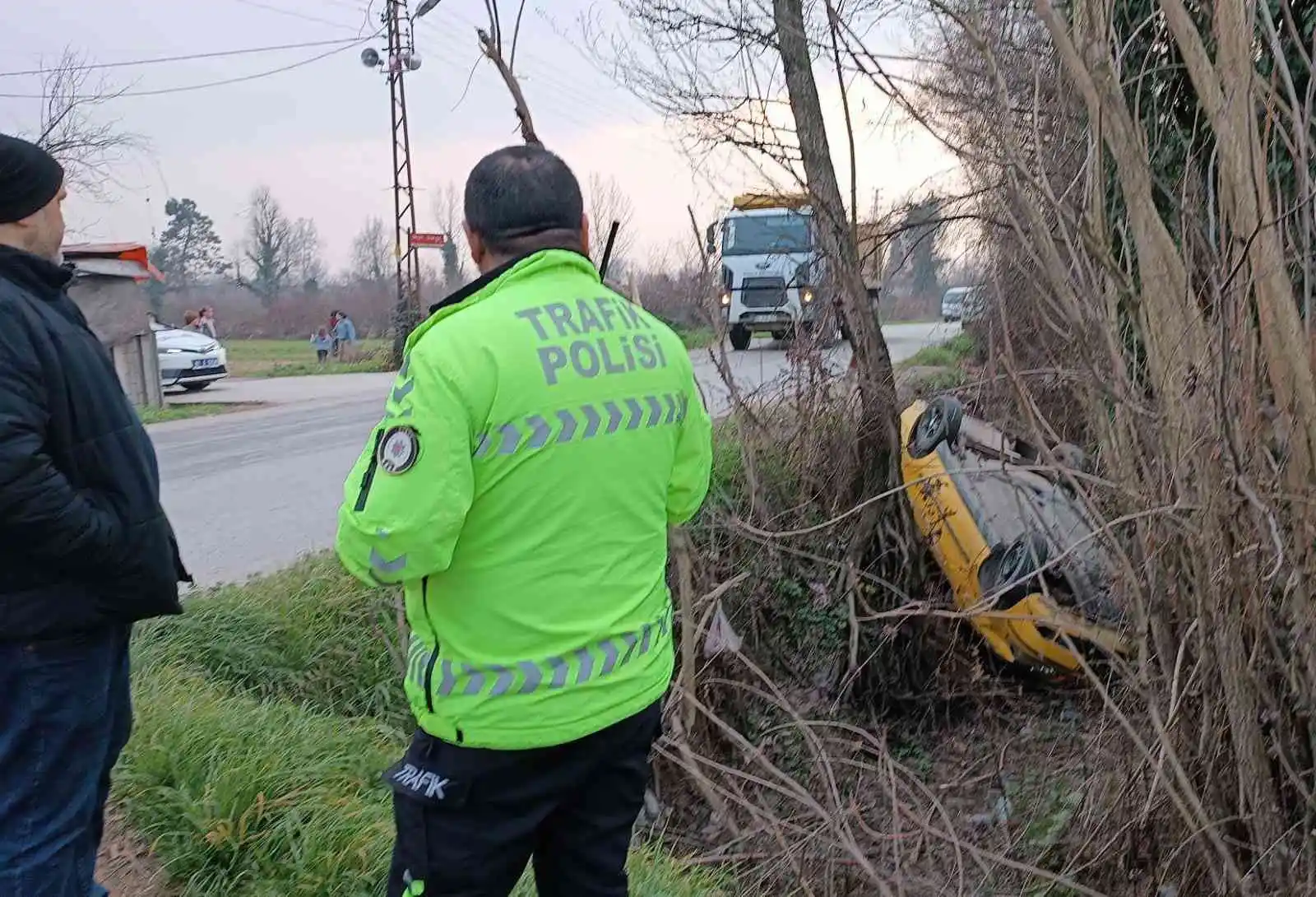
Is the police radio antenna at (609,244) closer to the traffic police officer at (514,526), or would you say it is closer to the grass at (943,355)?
the traffic police officer at (514,526)

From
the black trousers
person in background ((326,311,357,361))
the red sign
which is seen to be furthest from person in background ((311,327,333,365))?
the black trousers

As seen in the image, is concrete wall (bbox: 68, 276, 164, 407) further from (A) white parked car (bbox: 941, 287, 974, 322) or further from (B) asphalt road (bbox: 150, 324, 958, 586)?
(A) white parked car (bbox: 941, 287, 974, 322)

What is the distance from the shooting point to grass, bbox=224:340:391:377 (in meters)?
24.6

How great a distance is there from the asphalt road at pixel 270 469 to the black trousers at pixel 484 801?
13.8ft

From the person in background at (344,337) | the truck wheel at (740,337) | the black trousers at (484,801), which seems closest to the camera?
the black trousers at (484,801)

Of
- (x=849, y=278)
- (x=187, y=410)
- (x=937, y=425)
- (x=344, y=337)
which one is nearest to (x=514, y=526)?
(x=937, y=425)

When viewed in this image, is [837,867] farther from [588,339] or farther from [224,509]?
[224,509]

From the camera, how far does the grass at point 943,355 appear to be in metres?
11.2

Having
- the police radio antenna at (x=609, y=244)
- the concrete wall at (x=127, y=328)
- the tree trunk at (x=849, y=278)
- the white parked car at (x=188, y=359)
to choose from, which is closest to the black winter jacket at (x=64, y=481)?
the police radio antenna at (x=609, y=244)

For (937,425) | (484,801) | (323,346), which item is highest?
(323,346)

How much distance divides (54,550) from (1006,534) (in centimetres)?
478

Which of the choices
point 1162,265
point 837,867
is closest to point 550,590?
point 1162,265

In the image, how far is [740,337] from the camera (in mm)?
9078

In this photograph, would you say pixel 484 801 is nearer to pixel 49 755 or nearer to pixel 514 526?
pixel 514 526
